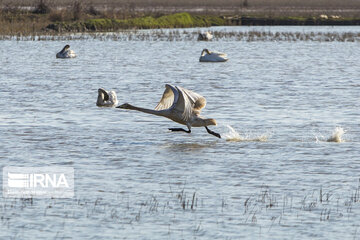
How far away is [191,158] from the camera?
12.7 meters

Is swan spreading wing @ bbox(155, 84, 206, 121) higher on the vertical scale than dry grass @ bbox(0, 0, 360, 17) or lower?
higher

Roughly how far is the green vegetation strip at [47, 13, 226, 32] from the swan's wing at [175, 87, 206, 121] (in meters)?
41.5

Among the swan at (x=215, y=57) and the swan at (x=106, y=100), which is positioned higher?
the swan at (x=106, y=100)

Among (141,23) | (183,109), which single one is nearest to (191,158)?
(183,109)

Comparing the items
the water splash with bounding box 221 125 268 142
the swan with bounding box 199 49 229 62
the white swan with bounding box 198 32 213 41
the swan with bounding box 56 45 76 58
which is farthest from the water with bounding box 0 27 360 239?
the white swan with bounding box 198 32 213 41

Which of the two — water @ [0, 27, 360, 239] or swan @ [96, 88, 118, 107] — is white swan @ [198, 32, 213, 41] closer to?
water @ [0, 27, 360, 239]

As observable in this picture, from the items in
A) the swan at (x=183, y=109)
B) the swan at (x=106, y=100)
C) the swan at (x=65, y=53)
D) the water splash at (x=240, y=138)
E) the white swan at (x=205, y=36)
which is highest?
the swan at (x=183, y=109)

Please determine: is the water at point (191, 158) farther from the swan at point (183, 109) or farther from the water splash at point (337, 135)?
the swan at point (183, 109)

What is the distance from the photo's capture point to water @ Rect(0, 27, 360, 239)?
28.5 ft

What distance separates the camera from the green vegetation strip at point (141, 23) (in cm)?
5741

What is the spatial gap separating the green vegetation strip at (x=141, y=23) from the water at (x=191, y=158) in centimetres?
2976

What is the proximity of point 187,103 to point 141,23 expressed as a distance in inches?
2006

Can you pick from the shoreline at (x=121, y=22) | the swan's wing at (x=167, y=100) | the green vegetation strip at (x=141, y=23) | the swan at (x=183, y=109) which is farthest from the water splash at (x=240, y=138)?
the green vegetation strip at (x=141, y=23)

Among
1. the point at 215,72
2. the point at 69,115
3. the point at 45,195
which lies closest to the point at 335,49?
the point at 215,72
